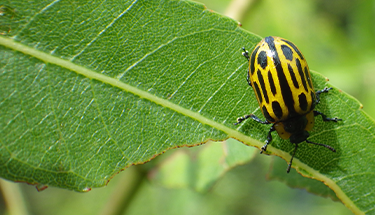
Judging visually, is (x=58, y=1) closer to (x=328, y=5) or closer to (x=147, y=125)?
(x=147, y=125)

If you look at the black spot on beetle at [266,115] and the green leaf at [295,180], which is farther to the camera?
the green leaf at [295,180]

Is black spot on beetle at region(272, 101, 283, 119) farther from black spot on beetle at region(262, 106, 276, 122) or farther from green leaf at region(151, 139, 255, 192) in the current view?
green leaf at region(151, 139, 255, 192)

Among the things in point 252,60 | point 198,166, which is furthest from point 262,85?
point 198,166

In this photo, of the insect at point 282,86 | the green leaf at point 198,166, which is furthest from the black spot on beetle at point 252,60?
the green leaf at point 198,166

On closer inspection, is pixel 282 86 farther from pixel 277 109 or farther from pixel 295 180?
pixel 295 180

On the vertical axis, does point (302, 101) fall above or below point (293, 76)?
below

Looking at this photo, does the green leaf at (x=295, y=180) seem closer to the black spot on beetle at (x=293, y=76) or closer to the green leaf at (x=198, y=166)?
the green leaf at (x=198, y=166)
